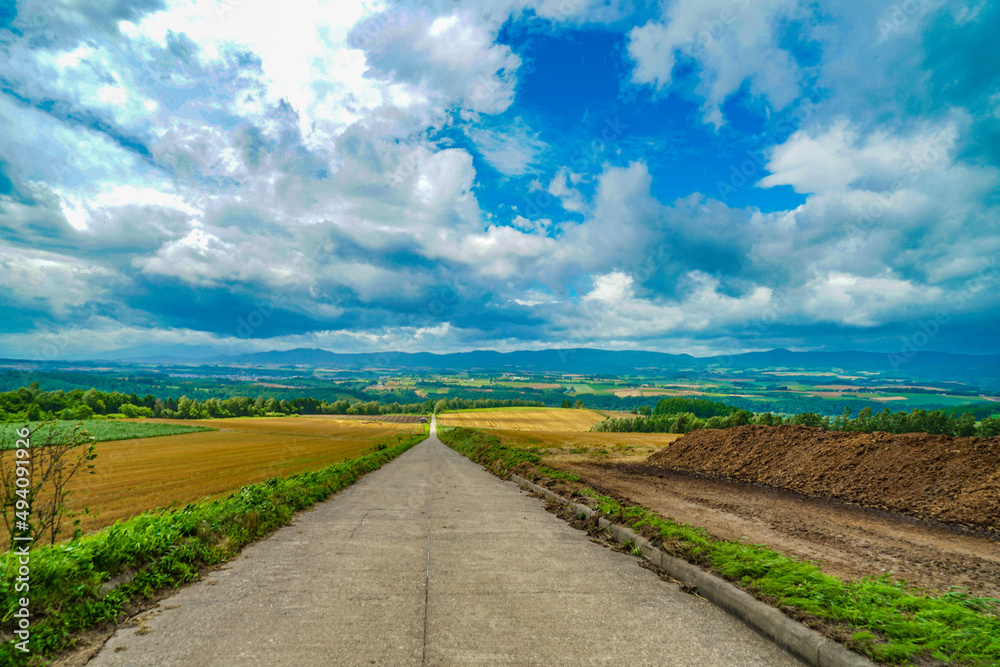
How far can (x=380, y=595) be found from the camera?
17.3 feet

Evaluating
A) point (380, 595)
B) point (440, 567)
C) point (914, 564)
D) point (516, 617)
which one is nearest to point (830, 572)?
point (914, 564)

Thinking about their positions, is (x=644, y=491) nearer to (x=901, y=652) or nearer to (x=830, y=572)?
(x=830, y=572)

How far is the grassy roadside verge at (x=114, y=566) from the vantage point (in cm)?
405

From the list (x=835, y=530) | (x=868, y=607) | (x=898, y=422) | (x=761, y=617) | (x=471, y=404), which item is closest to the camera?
(x=868, y=607)

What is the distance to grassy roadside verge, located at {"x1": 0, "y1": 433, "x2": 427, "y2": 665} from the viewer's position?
405 centimetres

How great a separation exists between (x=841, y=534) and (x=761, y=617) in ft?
19.1

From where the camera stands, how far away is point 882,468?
43.8ft

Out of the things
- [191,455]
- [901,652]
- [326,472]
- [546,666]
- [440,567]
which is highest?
[901,652]

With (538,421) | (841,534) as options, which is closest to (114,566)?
(841,534)

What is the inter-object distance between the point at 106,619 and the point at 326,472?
11.9 meters

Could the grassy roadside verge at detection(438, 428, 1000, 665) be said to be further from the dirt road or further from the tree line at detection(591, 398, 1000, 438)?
the tree line at detection(591, 398, 1000, 438)

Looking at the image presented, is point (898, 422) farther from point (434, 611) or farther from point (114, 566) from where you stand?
point (114, 566)

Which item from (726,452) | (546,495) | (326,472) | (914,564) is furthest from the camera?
(726,452)

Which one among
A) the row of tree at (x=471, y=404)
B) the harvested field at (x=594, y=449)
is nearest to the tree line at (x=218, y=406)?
the row of tree at (x=471, y=404)
